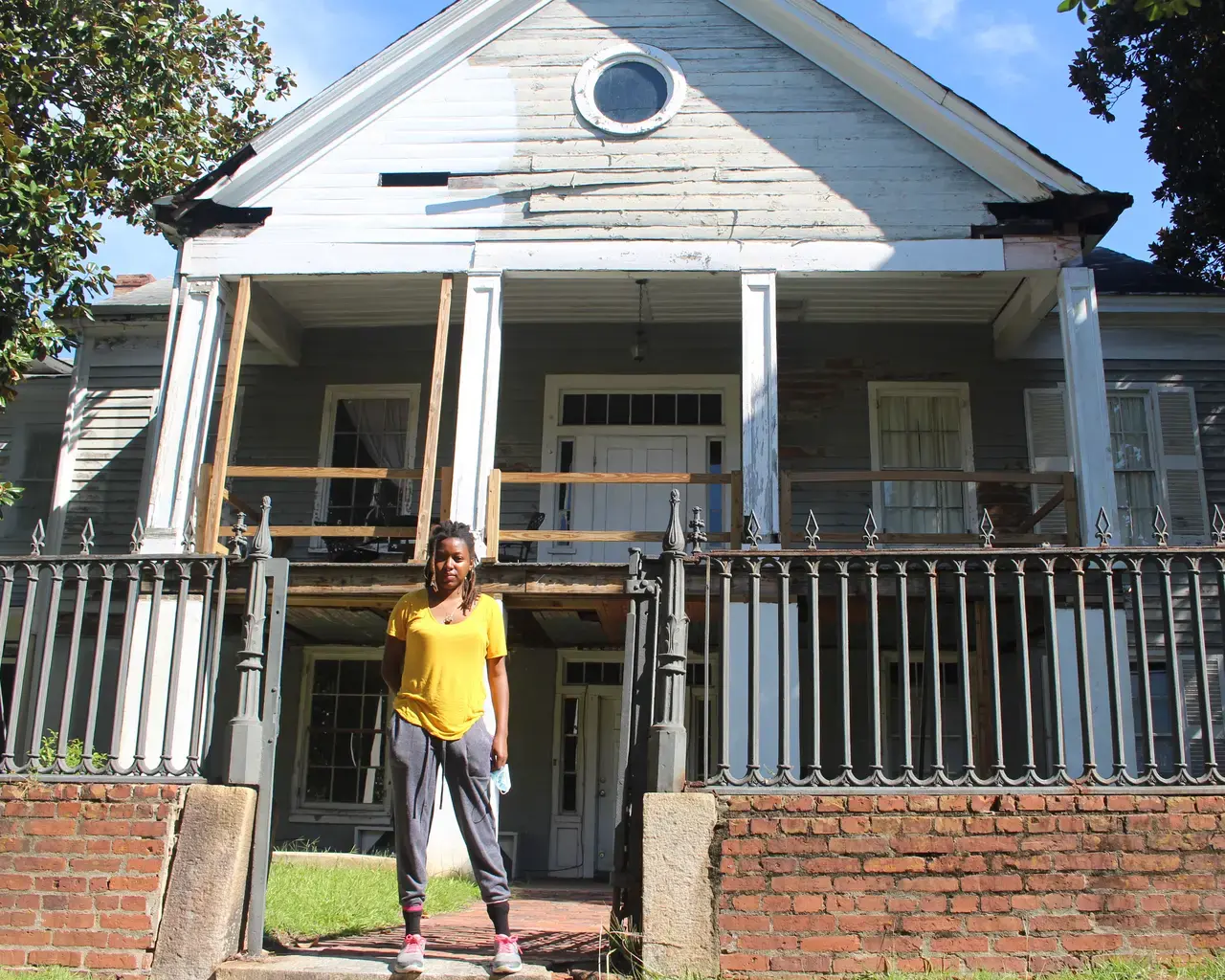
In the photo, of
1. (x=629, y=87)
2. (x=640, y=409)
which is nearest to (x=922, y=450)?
(x=640, y=409)

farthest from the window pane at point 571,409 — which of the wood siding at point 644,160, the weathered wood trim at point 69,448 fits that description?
the weathered wood trim at point 69,448

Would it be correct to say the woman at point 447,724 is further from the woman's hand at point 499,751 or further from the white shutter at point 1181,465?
the white shutter at point 1181,465

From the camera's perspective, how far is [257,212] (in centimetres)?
1157

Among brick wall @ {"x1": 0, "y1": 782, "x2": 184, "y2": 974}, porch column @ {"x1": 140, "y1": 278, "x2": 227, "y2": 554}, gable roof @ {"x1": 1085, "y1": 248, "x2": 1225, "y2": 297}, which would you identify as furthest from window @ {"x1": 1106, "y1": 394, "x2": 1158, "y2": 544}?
brick wall @ {"x1": 0, "y1": 782, "x2": 184, "y2": 974}

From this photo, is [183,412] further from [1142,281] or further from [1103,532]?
[1142,281]

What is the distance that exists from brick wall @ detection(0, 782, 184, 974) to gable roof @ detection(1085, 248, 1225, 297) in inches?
433

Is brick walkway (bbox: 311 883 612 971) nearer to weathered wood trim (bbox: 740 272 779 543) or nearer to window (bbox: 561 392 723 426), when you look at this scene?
weathered wood trim (bbox: 740 272 779 543)

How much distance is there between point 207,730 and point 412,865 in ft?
Result: 4.95

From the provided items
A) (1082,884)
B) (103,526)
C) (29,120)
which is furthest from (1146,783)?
(29,120)

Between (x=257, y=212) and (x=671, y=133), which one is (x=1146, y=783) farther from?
(x=257, y=212)

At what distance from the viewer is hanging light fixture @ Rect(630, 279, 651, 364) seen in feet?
41.0

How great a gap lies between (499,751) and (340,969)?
107 cm

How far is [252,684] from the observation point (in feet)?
19.7

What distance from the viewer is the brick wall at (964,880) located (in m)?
5.27
